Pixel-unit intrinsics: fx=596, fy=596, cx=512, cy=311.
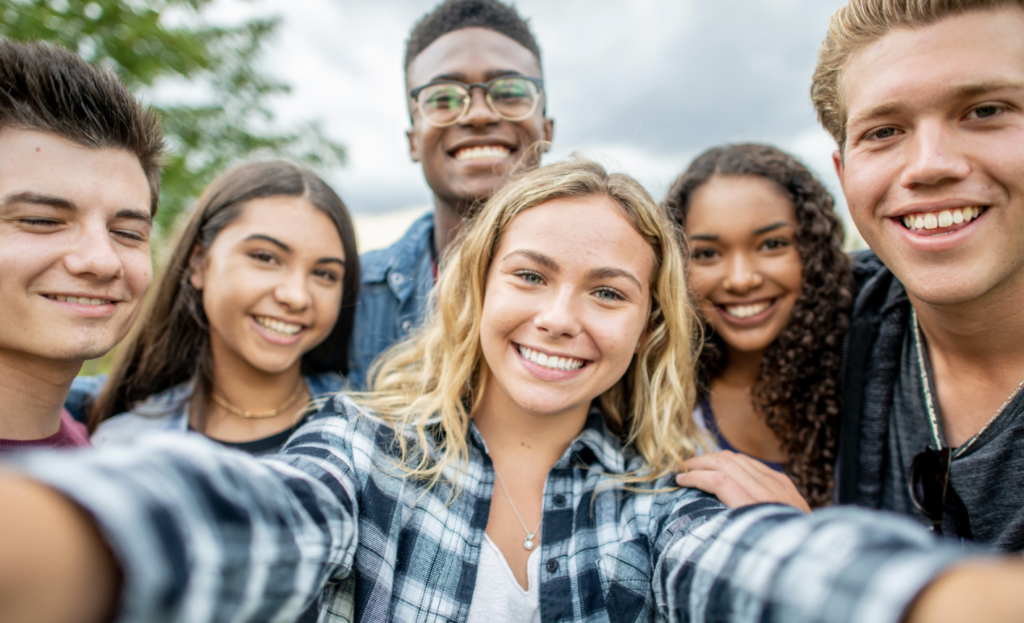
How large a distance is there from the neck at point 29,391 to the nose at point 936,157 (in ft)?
9.16

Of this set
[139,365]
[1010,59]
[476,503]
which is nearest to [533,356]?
[476,503]

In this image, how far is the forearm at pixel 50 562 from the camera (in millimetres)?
808

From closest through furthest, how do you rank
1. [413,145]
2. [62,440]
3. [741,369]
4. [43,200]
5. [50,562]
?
[50,562] → [43,200] → [62,440] → [741,369] → [413,145]

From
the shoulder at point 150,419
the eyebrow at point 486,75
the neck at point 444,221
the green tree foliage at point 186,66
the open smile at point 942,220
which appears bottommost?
the shoulder at point 150,419

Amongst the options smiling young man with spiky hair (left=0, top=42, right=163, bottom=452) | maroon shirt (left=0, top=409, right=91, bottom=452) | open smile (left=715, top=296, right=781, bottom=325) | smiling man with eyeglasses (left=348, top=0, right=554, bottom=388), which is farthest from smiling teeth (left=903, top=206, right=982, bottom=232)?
maroon shirt (left=0, top=409, right=91, bottom=452)

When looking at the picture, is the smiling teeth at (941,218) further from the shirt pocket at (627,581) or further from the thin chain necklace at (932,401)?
the shirt pocket at (627,581)

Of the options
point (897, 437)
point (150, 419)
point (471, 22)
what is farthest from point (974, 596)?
point (471, 22)

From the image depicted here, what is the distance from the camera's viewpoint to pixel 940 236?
6.48 feet

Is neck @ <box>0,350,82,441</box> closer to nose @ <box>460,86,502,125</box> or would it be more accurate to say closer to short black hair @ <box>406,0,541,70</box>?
nose @ <box>460,86,502,125</box>

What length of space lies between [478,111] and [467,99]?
110 millimetres

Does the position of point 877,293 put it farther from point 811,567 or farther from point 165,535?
point 165,535

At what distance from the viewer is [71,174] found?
1792 mm

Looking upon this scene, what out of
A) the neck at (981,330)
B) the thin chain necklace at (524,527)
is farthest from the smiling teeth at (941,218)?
the thin chain necklace at (524,527)

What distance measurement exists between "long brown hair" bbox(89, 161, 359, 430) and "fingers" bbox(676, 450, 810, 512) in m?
1.91
